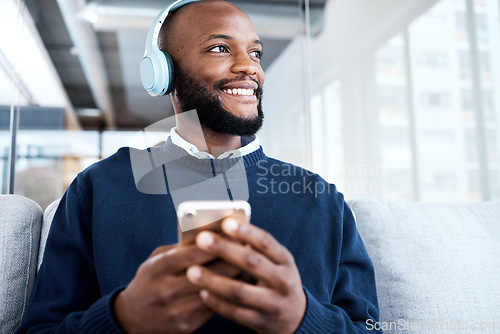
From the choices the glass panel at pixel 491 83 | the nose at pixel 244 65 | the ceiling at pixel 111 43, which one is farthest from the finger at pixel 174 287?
the glass panel at pixel 491 83

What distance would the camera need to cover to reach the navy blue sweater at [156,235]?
789 mm

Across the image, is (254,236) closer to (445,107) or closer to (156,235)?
(156,235)

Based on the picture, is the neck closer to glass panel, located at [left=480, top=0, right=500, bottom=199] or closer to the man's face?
the man's face

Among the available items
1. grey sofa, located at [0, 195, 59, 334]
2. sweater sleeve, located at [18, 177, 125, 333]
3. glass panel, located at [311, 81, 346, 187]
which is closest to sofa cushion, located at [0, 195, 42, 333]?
grey sofa, located at [0, 195, 59, 334]

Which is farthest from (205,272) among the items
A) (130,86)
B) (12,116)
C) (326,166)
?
(130,86)

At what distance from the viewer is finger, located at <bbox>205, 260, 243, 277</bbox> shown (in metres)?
0.48

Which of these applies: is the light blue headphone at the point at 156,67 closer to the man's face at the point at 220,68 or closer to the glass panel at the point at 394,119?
the man's face at the point at 220,68

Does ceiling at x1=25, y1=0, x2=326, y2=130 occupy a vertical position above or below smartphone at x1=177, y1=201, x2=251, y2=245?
above

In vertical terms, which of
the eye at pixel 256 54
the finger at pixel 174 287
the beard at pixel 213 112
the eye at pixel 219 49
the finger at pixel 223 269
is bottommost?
the finger at pixel 174 287

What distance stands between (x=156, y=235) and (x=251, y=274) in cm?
40

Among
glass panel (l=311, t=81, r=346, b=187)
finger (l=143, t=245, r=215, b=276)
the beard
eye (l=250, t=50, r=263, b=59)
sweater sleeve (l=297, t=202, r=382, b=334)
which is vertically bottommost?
sweater sleeve (l=297, t=202, r=382, b=334)

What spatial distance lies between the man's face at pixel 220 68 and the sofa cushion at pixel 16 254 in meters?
0.44

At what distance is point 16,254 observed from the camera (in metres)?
0.92

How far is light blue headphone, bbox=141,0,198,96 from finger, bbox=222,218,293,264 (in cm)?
64
